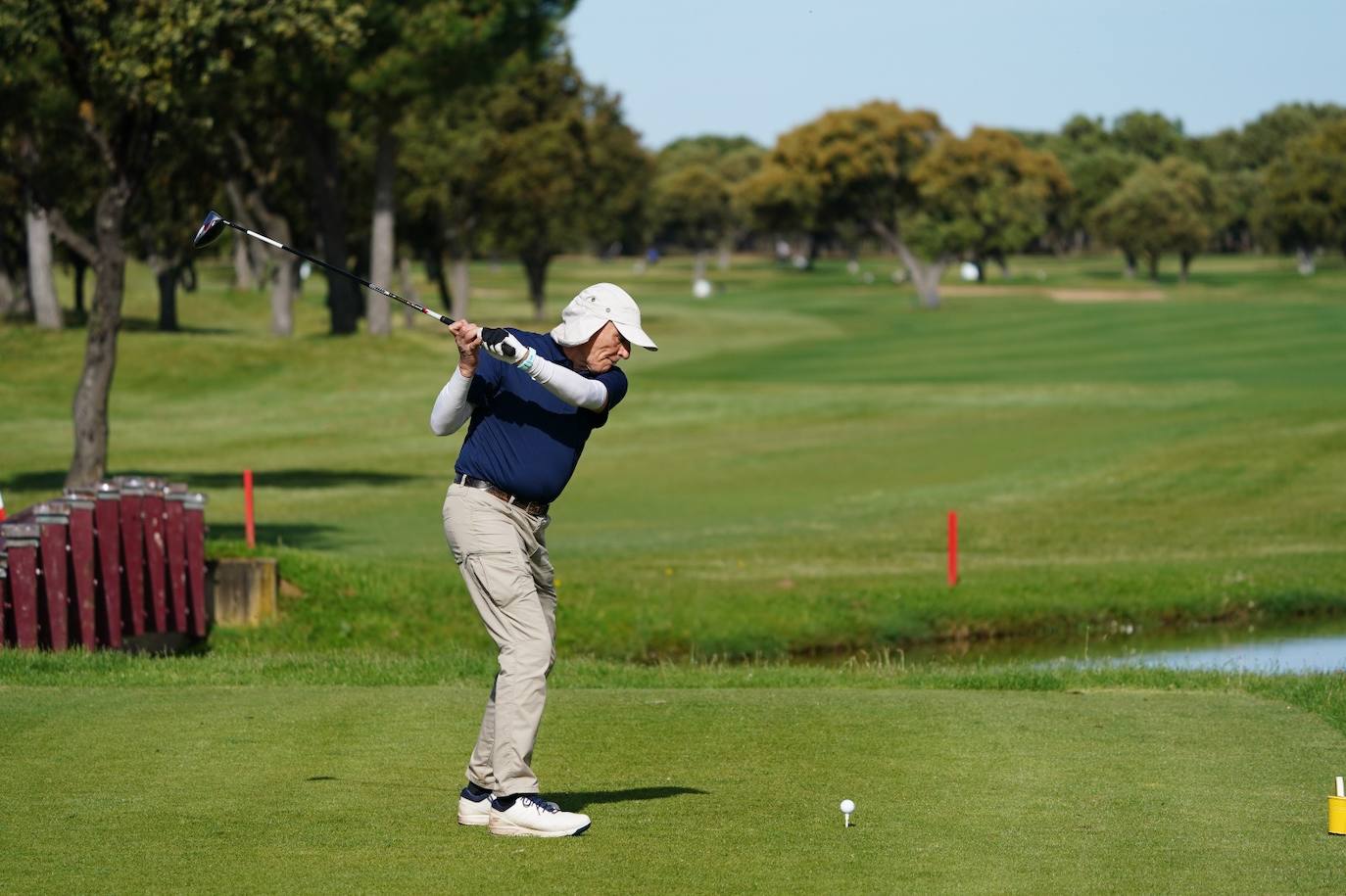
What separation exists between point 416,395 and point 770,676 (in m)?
34.2

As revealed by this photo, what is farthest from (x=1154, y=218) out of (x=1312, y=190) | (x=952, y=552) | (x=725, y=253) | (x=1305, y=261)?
(x=952, y=552)

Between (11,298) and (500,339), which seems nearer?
(500,339)

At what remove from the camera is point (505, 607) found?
8039mm

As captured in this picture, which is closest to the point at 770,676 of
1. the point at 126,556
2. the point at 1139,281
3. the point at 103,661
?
the point at 103,661

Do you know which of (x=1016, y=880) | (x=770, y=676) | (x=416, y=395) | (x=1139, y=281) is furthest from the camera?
(x=1139, y=281)

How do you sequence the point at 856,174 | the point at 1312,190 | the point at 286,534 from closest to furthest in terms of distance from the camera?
the point at 286,534 < the point at 856,174 < the point at 1312,190

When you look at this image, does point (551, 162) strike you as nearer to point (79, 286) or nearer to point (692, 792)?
point (79, 286)

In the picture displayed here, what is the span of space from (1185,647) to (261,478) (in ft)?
58.5

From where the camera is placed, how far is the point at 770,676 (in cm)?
1365

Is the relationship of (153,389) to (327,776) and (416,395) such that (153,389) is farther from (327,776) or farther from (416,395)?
(327,776)

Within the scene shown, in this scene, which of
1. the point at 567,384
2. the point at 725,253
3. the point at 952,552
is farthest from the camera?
the point at 725,253

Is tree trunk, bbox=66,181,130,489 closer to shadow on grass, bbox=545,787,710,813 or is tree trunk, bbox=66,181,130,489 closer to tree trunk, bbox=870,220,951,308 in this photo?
shadow on grass, bbox=545,787,710,813

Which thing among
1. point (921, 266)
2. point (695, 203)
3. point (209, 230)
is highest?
point (695, 203)

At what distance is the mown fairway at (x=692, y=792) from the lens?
7.11 meters
